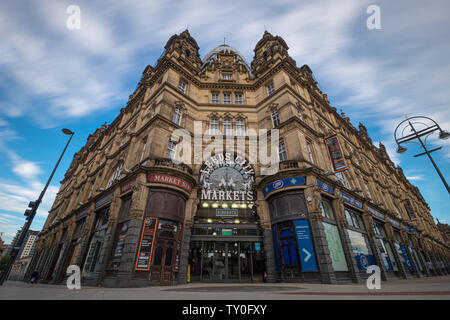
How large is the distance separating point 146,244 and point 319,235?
38.8 ft

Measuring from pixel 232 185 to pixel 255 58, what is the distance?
21387mm

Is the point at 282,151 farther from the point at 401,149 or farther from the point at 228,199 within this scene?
the point at 401,149

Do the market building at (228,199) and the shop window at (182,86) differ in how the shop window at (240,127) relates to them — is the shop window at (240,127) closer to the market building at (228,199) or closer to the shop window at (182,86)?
the market building at (228,199)

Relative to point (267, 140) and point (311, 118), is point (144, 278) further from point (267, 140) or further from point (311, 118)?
point (311, 118)

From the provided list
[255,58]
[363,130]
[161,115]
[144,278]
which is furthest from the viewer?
[363,130]

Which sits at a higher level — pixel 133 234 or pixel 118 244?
pixel 133 234

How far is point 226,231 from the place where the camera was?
16656 millimetres

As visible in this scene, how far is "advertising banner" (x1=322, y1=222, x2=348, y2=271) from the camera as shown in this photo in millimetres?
13770

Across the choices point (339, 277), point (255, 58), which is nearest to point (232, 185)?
point (339, 277)

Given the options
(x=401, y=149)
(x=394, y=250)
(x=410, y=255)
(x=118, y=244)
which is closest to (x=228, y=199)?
(x=118, y=244)

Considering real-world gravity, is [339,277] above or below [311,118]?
below

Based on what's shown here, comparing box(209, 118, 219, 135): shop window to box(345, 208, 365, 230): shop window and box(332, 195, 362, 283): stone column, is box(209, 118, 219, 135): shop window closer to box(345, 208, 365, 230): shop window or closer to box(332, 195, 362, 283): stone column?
box(332, 195, 362, 283): stone column

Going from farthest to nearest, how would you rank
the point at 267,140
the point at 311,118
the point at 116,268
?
the point at 311,118
the point at 267,140
the point at 116,268
